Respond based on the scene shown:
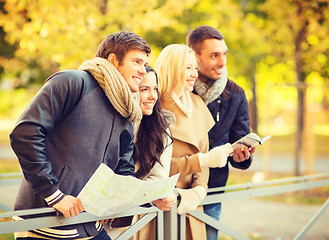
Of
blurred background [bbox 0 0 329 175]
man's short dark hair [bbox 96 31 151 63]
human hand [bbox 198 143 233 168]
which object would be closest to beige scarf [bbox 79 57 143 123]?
man's short dark hair [bbox 96 31 151 63]

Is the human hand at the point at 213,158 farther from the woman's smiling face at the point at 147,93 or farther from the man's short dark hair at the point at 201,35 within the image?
the man's short dark hair at the point at 201,35

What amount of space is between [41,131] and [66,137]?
0.16 m

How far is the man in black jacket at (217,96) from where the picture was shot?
10.4ft

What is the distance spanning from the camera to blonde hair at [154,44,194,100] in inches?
115

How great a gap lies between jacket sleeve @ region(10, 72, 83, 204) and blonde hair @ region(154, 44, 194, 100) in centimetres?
95

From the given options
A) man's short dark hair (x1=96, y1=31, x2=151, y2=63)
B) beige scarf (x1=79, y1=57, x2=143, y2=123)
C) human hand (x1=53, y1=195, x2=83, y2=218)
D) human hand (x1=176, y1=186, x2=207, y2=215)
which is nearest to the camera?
human hand (x1=53, y1=195, x2=83, y2=218)

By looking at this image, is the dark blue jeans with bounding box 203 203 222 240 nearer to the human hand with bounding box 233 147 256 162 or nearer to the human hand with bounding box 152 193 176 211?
the human hand with bounding box 233 147 256 162

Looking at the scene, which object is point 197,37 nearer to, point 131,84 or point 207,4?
point 131,84

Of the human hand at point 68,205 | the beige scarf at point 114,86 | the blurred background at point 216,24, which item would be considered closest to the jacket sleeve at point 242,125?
the beige scarf at point 114,86

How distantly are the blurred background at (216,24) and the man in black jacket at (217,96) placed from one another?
3786mm

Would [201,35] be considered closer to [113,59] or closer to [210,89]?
[210,89]

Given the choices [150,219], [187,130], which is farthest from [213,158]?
[150,219]

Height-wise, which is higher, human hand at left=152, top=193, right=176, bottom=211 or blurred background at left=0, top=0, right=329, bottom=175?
blurred background at left=0, top=0, right=329, bottom=175

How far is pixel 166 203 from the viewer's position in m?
2.63
